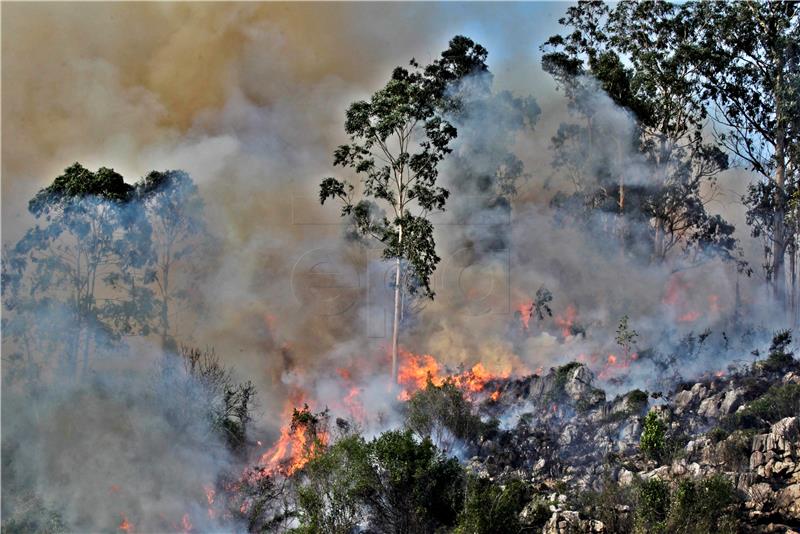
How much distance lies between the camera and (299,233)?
42.0m

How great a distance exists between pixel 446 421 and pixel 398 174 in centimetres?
1268

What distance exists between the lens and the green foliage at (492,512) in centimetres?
2350

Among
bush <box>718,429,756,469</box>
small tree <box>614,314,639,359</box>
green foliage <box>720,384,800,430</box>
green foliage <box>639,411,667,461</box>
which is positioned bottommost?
bush <box>718,429,756,469</box>

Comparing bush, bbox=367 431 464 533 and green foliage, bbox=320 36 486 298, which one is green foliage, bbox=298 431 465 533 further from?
green foliage, bbox=320 36 486 298

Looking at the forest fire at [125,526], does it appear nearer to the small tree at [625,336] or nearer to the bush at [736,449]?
the bush at [736,449]

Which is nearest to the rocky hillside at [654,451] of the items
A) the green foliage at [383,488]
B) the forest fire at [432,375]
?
the forest fire at [432,375]

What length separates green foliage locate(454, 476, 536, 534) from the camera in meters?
23.5

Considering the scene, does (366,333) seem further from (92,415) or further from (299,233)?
(92,415)

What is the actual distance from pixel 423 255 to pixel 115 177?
14228mm

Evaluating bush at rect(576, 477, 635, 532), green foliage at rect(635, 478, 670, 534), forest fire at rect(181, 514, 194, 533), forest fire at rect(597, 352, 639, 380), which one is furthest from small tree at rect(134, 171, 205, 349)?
green foliage at rect(635, 478, 670, 534)

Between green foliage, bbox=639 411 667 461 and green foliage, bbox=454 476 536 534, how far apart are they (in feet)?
16.9

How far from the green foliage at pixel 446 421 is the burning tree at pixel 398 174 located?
553cm

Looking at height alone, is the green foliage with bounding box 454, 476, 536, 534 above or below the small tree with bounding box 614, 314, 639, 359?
below

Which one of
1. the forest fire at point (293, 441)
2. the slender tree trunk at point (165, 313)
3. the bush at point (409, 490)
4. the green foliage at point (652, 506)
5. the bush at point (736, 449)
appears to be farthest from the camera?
the slender tree trunk at point (165, 313)
